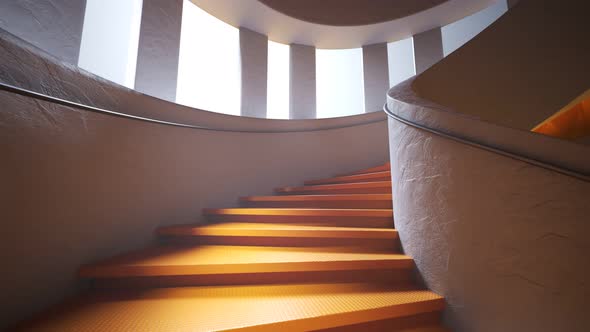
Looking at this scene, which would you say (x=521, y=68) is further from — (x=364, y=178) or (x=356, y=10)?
(x=356, y=10)

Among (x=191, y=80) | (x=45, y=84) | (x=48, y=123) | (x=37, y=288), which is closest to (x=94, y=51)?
(x=191, y=80)

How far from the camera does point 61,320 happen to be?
108cm

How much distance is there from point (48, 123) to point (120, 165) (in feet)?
1.53

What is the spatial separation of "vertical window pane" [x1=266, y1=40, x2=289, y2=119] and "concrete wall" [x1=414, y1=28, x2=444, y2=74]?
85.2 inches

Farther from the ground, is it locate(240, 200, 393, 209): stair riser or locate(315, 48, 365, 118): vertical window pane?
locate(315, 48, 365, 118): vertical window pane

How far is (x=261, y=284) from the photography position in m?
1.38

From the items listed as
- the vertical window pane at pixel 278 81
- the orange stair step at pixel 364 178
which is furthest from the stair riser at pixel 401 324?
the vertical window pane at pixel 278 81

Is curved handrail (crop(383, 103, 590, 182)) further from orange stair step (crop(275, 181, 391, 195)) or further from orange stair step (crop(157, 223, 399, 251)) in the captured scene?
orange stair step (crop(275, 181, 391, 195))

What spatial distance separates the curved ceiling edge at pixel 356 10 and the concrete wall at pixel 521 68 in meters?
2.16

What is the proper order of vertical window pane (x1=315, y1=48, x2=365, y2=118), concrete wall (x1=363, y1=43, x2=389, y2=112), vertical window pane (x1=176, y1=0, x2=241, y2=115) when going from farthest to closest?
vertical window pane (x1=315, y1=48, x2=365, y2=118), concrete wall (x1=363, y1=43, x2=389, y2=112), vertical window pane (x1=176, y1=0, x2=241, y2=115)

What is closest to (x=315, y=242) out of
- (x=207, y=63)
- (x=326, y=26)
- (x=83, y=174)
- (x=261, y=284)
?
(x=261, y=284)

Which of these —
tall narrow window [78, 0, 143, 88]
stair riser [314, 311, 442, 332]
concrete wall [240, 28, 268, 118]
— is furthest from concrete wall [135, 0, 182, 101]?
stair riser [314, 311, 442, 332]

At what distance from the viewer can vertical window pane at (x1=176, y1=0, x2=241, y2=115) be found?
3.10m

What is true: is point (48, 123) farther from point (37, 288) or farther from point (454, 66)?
point (454, 66)
